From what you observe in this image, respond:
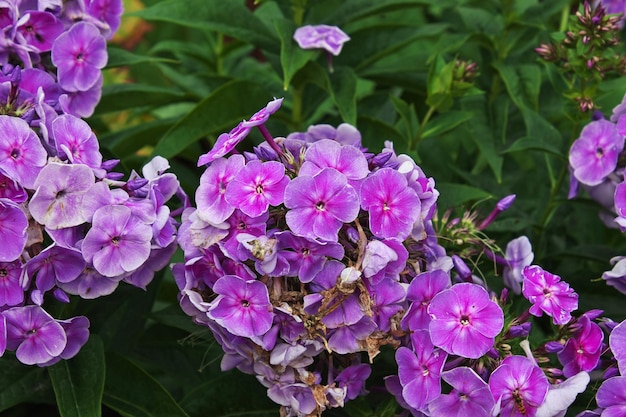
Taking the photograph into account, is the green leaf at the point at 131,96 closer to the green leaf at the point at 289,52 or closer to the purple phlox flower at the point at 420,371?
the green leaf at the point at 289,52

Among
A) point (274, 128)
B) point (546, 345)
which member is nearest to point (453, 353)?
point (546, 345)

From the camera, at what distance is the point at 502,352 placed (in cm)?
130

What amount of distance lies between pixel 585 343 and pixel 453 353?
219 millimetres

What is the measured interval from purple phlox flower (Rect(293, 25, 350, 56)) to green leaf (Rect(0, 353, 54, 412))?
80 cm

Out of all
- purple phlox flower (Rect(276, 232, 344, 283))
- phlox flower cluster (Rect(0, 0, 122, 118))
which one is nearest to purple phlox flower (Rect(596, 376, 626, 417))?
purple phlox flower (Rect(276, 232, 344, 283))

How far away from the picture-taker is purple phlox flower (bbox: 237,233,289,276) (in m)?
1.21

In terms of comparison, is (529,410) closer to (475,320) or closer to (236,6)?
(475,320)

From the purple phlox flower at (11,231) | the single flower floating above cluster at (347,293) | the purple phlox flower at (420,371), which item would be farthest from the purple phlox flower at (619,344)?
the purple phlox flower at (11,231)

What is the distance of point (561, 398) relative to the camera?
1.24 metres

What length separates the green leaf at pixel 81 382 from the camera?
1418mm

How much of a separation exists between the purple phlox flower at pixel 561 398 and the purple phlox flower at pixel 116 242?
1.98 ft

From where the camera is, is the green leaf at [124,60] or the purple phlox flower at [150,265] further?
the green leaf at [124,60]

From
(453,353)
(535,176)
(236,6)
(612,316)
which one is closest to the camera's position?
(453,353)

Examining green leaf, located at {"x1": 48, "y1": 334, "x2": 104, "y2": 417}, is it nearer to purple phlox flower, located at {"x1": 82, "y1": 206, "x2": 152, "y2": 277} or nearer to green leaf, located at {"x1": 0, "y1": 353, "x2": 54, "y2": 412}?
green leaf, located at {"x1": 0, "y1": 353, "x2": 54, "y2": 412}
